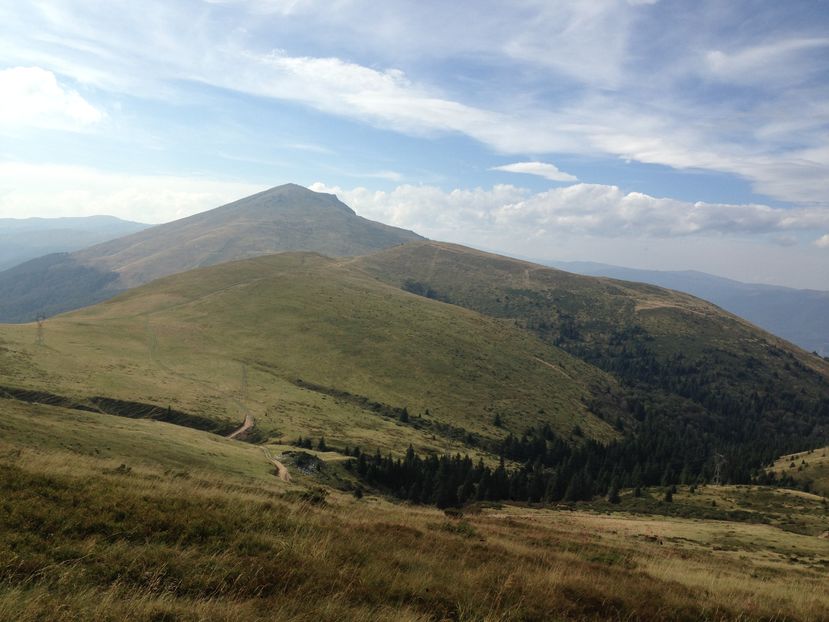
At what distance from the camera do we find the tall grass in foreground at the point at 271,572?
829 centimetres

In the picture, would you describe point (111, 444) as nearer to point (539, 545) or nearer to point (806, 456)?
point (539, 545)

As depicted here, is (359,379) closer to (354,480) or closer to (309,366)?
(309,366)

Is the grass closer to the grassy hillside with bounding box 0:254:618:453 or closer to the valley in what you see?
the valley

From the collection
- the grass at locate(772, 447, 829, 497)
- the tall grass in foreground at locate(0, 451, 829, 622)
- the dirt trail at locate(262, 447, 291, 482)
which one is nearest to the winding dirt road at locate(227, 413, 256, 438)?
the dirt trail at locate(262, 447, 291, 482)

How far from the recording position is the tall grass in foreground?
829 centimetres

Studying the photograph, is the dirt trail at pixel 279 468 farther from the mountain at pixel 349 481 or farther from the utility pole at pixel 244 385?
the utility pole at pixel 244 385

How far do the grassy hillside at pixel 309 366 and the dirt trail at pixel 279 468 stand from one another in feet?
58.9

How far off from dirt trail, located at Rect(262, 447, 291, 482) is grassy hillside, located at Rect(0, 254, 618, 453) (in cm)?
1795

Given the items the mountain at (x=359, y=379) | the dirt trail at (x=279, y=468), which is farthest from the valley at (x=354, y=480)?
the mountain at (x=359, y=379)

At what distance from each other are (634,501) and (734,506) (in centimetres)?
1265

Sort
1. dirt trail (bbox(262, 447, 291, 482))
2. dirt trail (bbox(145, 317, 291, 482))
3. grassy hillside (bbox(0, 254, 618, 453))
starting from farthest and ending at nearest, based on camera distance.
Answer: grassy hillside (bbox(0, 254, 618, 453)) → dirt trail (bbox(145, 317, 291, 482)) → dirt trail (bbox(262, 447, 291, 482))

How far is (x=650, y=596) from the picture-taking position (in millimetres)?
12727

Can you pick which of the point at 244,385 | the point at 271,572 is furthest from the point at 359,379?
the point at 271,572

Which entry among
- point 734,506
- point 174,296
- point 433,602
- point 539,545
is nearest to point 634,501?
point 734,506
